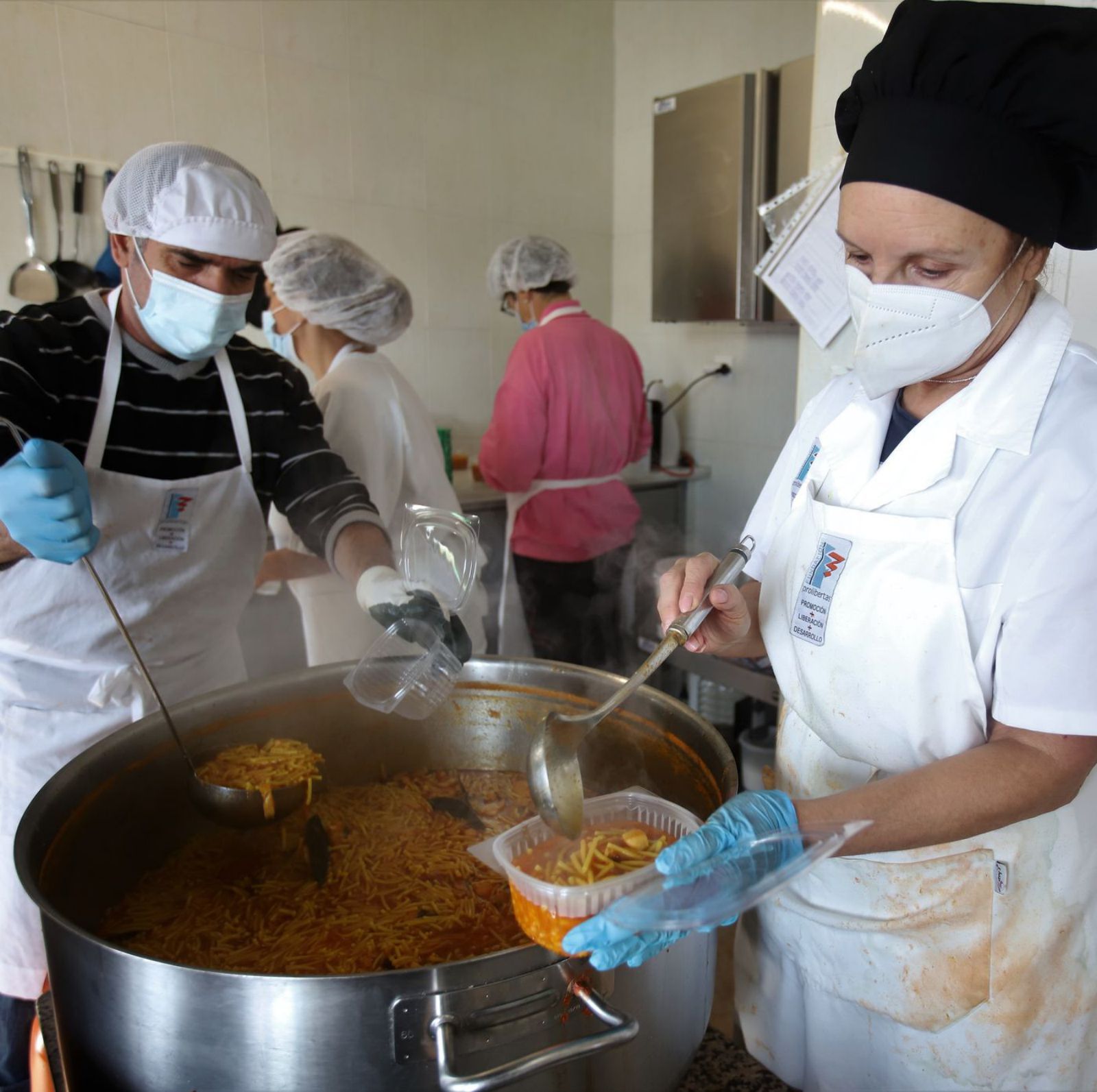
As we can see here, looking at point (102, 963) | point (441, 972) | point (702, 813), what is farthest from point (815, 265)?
point (102, 963)

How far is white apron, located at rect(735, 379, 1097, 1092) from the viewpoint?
1169 millimetres

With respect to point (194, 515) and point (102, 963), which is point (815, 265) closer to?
point (194, 515)

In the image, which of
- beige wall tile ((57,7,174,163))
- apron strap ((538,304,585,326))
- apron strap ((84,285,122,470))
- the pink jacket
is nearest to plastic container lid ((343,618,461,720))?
apron strap ((84,285,122,470))

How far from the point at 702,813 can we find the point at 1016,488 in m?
0.73

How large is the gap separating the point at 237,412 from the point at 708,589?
1.17 m

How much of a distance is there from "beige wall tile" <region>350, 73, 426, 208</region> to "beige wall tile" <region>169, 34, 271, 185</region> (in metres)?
0.50

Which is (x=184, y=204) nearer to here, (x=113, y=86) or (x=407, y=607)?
(x=407, y=607)

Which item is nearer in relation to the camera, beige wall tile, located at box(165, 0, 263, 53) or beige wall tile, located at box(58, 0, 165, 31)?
beige wall tile, located at box(58, 0, 165, 31)

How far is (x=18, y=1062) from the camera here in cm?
193

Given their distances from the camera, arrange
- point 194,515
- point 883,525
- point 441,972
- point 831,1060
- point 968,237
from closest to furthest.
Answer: point 441,972 → point 968,237 → point 883,525 → point 831,1060 → point 194,515

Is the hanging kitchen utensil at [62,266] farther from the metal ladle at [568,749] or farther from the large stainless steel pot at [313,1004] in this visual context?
the metal ladle at [568,749]

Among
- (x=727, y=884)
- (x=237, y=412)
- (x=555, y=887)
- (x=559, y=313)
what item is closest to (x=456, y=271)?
(x=559, y=313)

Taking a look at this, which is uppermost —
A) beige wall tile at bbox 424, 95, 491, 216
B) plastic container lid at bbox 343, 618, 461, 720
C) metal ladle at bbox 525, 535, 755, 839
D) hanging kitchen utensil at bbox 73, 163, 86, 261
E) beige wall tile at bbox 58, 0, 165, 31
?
beige wall tile at bbox 58, 0, 165, 31

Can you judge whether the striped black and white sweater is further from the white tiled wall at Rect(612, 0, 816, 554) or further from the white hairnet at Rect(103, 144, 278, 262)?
the white tiled wall at Rect(612, 0, 816, 554)
